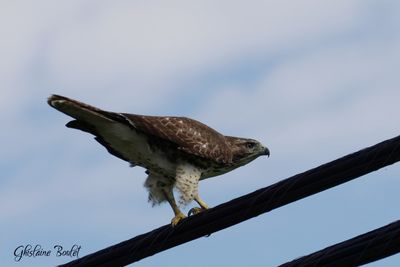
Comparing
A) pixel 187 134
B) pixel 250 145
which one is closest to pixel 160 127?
pixel 187 134

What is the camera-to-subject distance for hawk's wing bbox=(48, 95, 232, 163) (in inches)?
495

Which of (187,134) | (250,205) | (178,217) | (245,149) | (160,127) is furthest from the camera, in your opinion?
(245,149)

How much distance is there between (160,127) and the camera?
44.0 feet

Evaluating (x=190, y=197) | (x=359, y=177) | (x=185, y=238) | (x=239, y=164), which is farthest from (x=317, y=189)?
(x=239, y=164)

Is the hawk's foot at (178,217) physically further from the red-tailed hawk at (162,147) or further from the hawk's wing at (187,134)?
the hawk's wing at (187,134)

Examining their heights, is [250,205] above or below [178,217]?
below

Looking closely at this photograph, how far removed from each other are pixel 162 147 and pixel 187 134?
35 centimetres

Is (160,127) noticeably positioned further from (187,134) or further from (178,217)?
(178,217)

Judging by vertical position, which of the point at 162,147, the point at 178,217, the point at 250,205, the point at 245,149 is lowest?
the point at 250,205

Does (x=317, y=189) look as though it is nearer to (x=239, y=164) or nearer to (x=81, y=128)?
(x=81, y=128)

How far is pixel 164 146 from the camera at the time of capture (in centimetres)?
1346

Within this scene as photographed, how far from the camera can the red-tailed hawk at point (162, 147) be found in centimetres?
1310

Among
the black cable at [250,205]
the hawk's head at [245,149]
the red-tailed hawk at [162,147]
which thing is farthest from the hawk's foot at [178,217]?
the hawk's head at [245,149]

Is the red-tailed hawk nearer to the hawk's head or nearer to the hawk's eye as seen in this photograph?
the hawk's head
